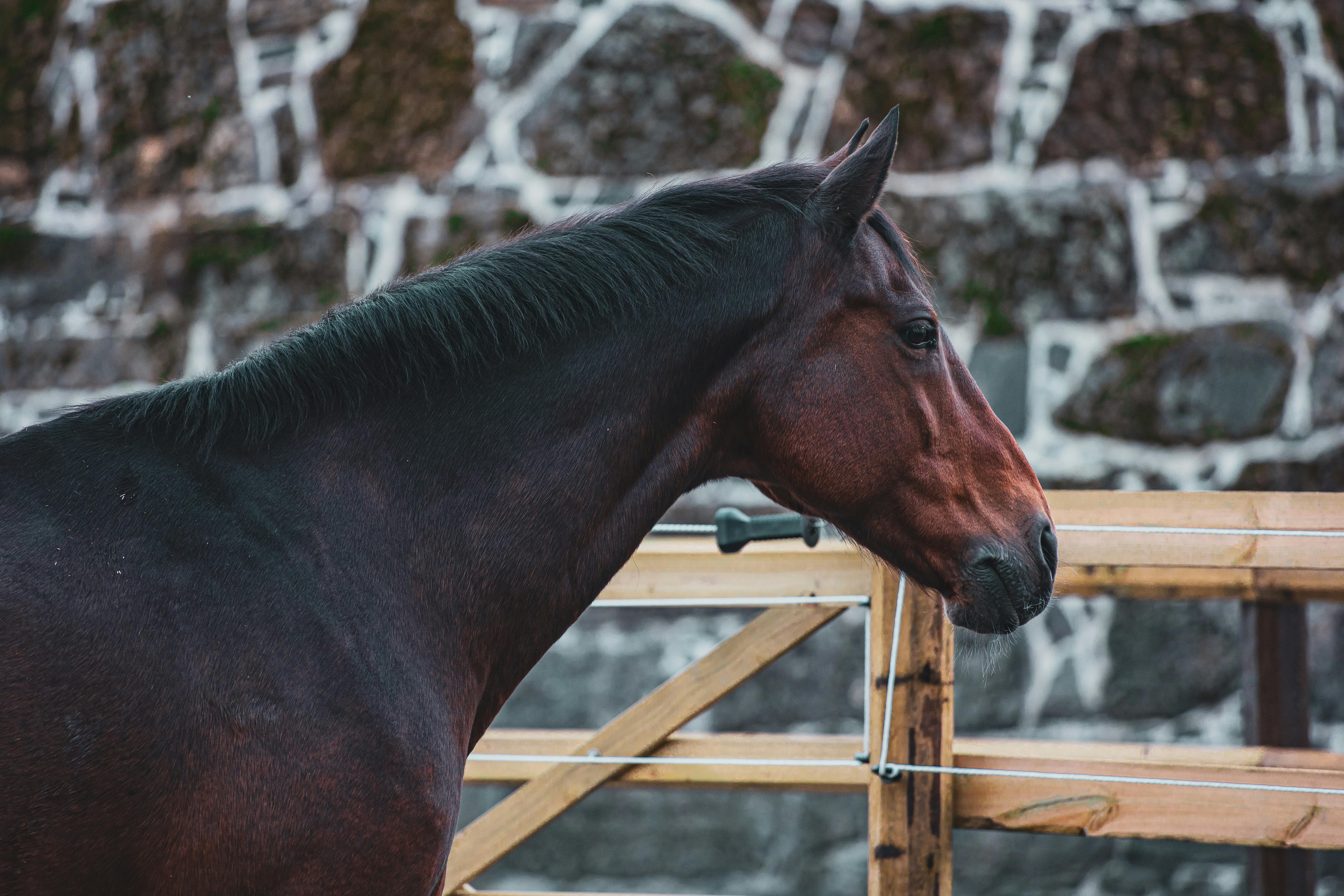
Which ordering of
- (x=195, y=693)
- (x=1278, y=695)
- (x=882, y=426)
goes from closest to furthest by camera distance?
(x=195, y=693) → (x=882, y=426) → (x=1278, y=695)

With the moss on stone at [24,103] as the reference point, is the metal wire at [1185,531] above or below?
below

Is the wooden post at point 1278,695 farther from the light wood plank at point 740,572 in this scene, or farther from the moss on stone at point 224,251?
the moss on stone at point 224,251

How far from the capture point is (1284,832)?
7.61 ft

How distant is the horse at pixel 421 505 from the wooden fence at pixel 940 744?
1.50 ft

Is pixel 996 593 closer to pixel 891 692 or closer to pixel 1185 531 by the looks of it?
pixel 891 692

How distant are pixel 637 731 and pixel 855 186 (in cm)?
148

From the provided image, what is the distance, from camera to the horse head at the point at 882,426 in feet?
6.58

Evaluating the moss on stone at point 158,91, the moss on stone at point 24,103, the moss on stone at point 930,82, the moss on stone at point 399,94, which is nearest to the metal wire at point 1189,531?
the moss on stone at point 930,82

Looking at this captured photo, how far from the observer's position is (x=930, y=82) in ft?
15.8

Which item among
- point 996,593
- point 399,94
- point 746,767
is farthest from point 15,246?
point 996,593

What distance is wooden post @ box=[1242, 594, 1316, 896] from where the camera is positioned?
327 cm

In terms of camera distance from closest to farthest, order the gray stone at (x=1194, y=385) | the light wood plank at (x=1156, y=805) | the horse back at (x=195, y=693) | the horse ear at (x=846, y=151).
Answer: the horse back at (x=195, y=693) < the horse ear at (x=846, y=151) < the light wood plank at (x=1156, y=805) < the gray stone at (x=1194, y=385)

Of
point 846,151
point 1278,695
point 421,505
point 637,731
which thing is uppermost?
point 846,151

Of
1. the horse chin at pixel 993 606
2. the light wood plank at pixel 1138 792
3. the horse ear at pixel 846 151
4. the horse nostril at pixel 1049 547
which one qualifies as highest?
the horse ear at pixel 846 151
